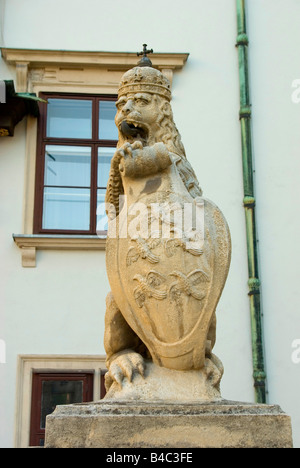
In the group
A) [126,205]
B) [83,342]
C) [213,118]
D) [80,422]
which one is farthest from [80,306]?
[80,422]

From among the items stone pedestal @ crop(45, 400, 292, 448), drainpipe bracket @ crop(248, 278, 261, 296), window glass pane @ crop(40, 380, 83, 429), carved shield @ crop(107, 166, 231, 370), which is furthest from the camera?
drainpipe bracket @ crop(248, 278, 261, 296)

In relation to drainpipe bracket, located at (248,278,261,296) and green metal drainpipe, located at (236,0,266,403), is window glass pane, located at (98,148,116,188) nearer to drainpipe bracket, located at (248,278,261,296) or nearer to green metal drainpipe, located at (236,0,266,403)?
green metal drainpipe, located at (236,0,266,403)

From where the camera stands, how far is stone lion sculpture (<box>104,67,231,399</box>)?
9.84 ft

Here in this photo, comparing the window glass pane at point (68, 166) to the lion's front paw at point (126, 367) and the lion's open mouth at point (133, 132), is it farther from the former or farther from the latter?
the lion's front paw at point (126, 367)

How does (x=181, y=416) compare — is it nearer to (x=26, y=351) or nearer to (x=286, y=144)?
(x=26, y=351)

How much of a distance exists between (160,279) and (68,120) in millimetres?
5562

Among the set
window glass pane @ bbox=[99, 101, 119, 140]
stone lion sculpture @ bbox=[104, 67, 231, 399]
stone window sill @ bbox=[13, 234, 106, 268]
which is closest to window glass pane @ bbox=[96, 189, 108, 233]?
stone window sill @ bbox=[13, 234, 106, 268]

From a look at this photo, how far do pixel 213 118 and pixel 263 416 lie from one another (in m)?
5.76

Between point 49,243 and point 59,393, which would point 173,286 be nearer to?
point 59,393

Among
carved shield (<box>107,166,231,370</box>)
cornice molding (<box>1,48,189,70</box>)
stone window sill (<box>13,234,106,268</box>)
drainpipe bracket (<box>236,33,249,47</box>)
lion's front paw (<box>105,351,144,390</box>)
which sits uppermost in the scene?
drainpipe bracket (<box>236,33,249,47</box>)

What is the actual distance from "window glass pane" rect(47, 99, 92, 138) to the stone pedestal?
585 cm

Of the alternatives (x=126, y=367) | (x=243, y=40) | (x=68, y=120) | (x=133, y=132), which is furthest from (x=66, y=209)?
(x=126, y=367)

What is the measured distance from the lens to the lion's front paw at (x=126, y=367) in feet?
10.0

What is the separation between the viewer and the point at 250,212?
303 inches
